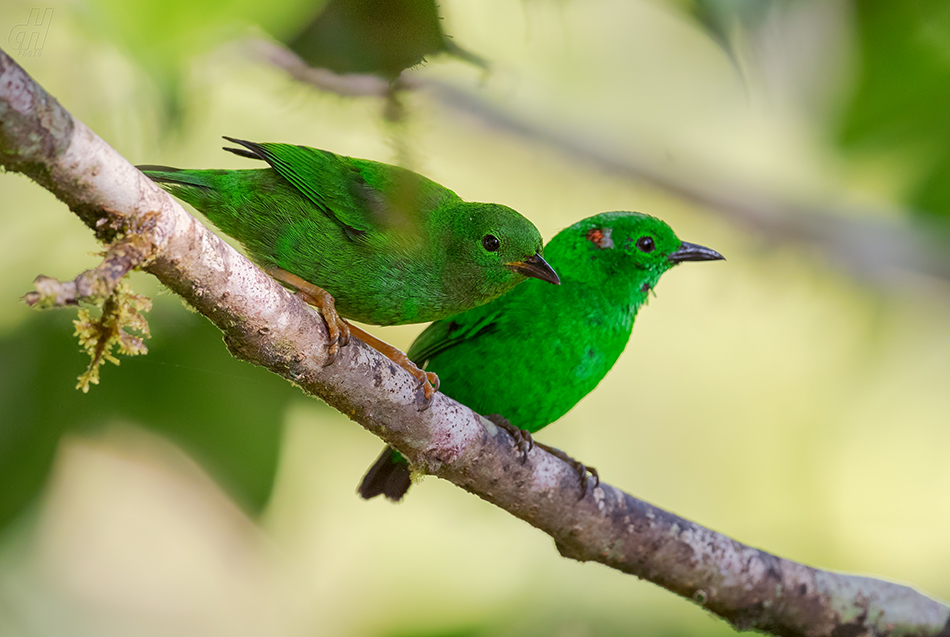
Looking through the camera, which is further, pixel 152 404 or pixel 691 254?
pixel 691 254

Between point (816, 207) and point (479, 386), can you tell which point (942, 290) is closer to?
point (816, 207)

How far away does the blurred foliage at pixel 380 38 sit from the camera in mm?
894

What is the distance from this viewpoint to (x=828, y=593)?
3455 millimetres

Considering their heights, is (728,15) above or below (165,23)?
above

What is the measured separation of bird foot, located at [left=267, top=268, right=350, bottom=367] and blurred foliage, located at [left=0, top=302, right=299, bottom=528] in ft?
2.04

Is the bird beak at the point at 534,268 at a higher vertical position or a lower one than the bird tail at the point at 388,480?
higher

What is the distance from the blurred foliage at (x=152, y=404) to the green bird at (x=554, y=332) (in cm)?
75

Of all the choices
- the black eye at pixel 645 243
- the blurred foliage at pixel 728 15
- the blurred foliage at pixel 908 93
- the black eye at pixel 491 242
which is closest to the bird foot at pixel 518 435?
the black eye at pixel 491 242

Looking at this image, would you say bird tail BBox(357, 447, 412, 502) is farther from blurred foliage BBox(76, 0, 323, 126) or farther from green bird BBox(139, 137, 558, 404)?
blurred foliage BBox(76, 0, 323, 126)

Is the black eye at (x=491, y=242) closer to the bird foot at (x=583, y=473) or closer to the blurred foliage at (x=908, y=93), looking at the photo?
the bird foot at (x=583, y=473)

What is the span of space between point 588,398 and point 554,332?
124 inches

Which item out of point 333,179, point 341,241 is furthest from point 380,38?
point 333,179

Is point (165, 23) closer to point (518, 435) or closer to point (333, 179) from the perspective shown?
point (333, 179)

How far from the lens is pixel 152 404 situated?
307 centimetres
